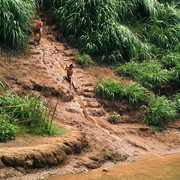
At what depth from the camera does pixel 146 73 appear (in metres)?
13.6

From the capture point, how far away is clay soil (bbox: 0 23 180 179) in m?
8.22

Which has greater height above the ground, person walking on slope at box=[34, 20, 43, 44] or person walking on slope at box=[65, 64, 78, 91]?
person walking on slope at box=[34, 20, 43, 44]

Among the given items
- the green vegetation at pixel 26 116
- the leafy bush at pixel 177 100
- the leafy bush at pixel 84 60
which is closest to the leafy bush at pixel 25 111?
the green vegetation at pixel 26 116

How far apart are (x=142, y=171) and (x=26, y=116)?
7.92 feet

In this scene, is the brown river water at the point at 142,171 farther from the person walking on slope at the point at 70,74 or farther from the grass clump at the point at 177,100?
the person walking on slope at the point at 70,74

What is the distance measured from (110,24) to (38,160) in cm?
710

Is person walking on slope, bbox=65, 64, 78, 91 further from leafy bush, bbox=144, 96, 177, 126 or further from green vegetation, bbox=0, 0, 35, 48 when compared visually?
leafy bush, bbox=144, 96, 177, 126

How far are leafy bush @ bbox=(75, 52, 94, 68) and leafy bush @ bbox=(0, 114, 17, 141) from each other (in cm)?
504

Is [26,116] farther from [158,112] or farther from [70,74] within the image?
[158,112]

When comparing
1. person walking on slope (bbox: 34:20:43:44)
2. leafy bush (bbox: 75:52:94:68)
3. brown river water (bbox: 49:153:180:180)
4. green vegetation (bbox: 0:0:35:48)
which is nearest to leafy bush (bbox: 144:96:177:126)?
brown river water (bbox: 49:153:180:180)

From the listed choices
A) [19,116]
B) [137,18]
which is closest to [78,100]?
[19,116]

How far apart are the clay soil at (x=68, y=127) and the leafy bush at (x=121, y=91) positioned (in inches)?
7.3

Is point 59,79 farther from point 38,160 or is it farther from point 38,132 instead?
point 38,160

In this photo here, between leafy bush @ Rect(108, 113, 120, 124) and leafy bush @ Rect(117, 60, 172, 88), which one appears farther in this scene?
leafy bush @ Rect(117, 60, 172, 88)
